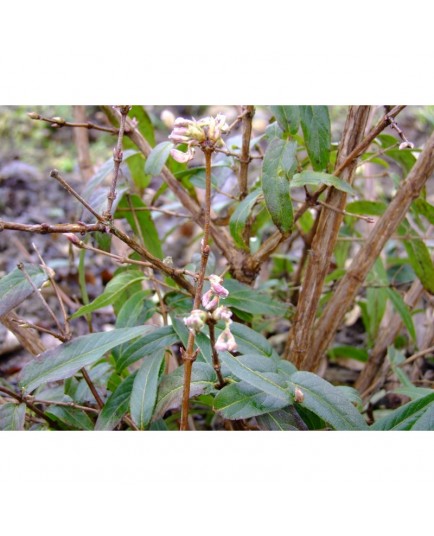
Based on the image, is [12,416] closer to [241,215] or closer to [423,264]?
[241,215]

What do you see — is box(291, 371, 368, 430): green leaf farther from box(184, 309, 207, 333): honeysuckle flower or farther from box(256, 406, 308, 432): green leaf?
box(184, 309, 207, 333): honeysuckle flower

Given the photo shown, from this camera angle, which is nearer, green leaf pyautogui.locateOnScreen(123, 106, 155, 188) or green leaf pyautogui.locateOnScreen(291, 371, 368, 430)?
green leaf pyautogui.locateOnScreen(291, 371, 368, 430)

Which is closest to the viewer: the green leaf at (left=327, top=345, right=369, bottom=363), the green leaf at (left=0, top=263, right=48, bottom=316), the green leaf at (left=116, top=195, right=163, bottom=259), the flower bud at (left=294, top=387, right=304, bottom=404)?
the flower bud at (left=294, top=387, right=304, bottom=404)

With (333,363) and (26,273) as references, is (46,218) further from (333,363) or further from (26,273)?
(26,273)

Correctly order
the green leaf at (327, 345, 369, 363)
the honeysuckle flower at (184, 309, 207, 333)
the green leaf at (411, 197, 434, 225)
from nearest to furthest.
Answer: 1. the honeysuckle flower at (184, 309, 207, 333)
2. the green leaf at (411, 197, 434, 225)
3. the green leaf at (327, 345, 369, 363)

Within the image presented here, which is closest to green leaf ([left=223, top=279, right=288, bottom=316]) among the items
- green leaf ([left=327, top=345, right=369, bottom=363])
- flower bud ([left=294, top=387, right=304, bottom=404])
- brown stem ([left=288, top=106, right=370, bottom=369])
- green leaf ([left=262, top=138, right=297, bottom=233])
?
brown stem ([left=288, top=106, right=370, bottom=369])

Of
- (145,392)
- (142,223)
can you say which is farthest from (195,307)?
A: (142,223)
